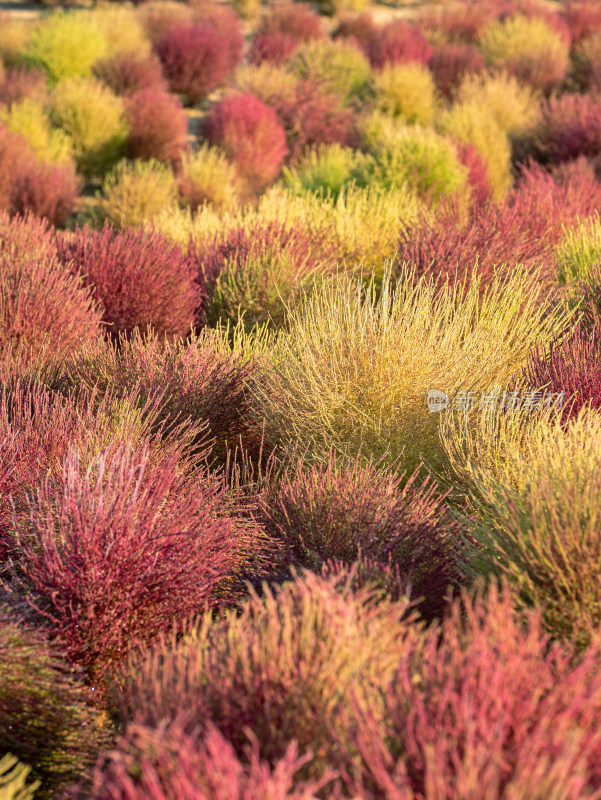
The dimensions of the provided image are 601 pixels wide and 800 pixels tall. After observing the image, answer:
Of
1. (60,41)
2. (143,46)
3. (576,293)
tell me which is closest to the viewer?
(576,293)

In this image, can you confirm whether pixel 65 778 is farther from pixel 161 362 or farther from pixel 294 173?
pixel 294 173

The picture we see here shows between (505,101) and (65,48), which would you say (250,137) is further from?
(65,48)

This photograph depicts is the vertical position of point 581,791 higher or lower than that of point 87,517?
higher

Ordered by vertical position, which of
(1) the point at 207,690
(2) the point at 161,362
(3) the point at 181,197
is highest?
(1) the point at 207,690

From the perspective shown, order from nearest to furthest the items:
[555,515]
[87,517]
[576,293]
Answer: [555,515], [87,517], [576,293]

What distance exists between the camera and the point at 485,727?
197cm

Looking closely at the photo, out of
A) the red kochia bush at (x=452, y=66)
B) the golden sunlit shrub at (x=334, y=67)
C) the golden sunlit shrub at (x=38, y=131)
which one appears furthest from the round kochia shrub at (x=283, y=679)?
the red kochia bush at (x=452, y=66)

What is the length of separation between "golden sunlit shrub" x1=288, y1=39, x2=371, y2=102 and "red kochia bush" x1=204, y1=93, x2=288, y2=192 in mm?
1384

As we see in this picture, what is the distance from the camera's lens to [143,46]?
13055 millimetres

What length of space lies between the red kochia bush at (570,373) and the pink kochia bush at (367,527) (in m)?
0.91

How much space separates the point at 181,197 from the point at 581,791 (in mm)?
7865

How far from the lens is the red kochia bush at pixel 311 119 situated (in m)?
10.8

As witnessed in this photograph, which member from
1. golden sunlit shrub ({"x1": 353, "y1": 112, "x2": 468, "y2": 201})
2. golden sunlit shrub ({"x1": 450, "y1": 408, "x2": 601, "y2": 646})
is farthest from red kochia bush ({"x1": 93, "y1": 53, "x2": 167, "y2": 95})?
golden sunlit shrub ({"x1": 450, "y1": 408, "x2": 601, "y2": 646})

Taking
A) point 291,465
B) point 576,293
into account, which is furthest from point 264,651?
point 576,293
